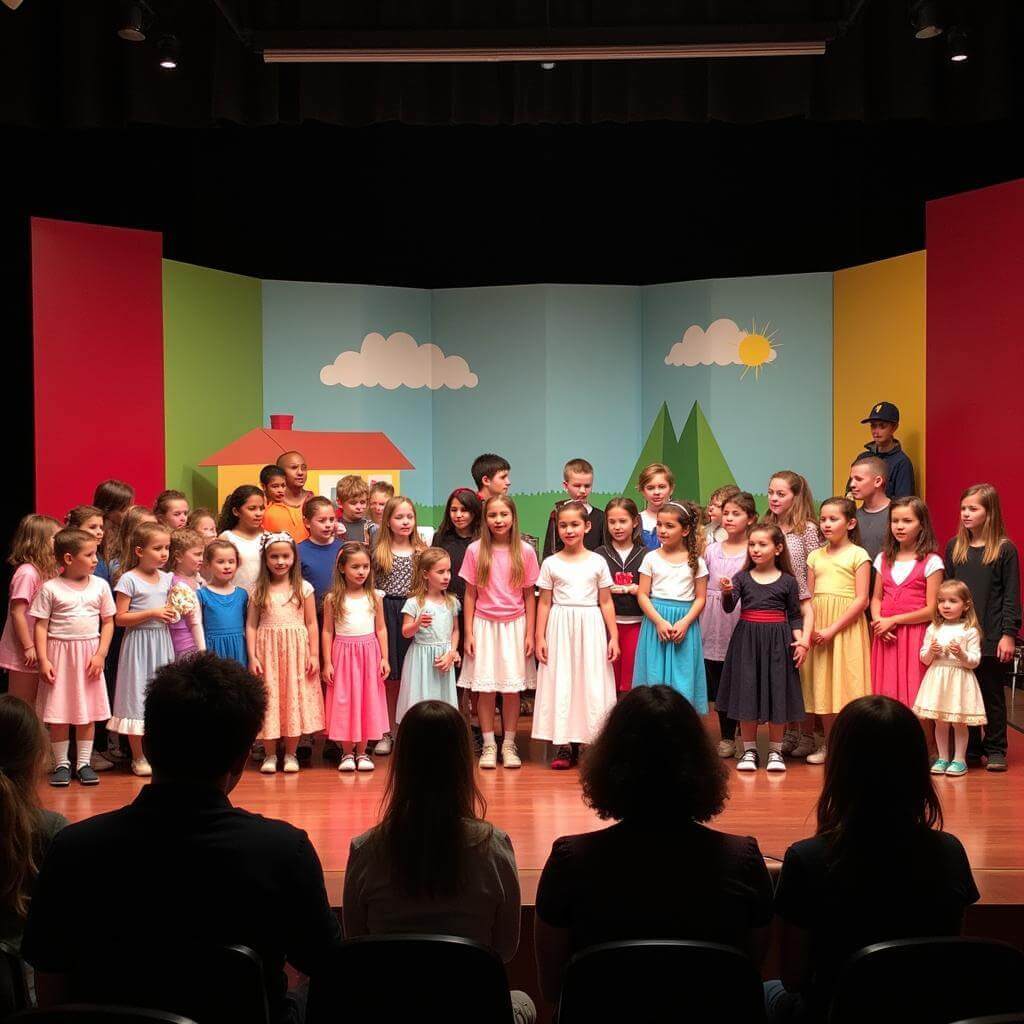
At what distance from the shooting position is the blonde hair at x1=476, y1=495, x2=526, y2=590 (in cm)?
602

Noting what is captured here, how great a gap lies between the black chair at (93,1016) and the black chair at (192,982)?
0.70 feet

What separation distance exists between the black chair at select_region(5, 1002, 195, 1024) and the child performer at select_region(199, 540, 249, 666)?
4.02 metres

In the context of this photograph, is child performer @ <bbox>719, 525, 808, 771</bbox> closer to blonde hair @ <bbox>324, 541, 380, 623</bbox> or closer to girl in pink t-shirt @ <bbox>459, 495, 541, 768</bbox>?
girl in pink t-shirt @ <bbox>459, 495, 541, 768</bbox>

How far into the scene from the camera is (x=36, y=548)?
5.68m

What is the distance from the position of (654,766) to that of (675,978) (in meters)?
0.49

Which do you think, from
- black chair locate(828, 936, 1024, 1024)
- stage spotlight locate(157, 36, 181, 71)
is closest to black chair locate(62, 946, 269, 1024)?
black chair locate(828, 936, 1024, 1024)

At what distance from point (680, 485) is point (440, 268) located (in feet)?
8.65

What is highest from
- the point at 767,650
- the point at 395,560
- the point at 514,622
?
the point at 395,560

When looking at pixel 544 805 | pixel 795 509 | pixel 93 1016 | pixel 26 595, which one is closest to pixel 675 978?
pixel 93 1016

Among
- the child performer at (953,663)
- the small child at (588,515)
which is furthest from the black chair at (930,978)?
the small child at (588,515)

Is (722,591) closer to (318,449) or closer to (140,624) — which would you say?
(140,624)

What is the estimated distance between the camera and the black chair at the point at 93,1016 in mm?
1801

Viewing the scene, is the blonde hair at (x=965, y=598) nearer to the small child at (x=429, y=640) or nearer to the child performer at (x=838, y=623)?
the child performer at (x=838, y=623)

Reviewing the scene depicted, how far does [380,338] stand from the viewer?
981cm
